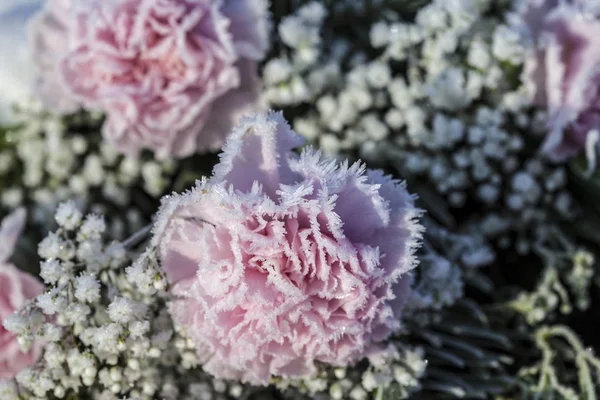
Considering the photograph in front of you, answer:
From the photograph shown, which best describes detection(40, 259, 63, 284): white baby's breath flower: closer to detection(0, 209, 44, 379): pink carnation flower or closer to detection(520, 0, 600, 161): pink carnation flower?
detection(0, 209, 44, 379): pink carnation flower

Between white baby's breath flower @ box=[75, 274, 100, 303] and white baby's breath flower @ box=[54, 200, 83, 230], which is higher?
white baby's breath flower @ box=[54, 200, 83, 230]

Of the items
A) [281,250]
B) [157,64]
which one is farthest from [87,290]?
[157,64]

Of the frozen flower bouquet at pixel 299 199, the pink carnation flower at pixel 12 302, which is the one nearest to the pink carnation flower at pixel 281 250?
the frozen flower bouquet at pixel 299 199

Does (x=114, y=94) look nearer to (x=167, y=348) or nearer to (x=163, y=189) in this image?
(x=163, y=189)

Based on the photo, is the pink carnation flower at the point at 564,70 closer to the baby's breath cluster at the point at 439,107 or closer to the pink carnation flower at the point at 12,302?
the baby's breath cluster at the point at 439,107

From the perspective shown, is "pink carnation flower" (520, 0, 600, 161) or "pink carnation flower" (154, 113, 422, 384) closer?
"pink carnation flower" (154, 113, 422, 384)

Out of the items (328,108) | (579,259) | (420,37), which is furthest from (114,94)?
(579,259)

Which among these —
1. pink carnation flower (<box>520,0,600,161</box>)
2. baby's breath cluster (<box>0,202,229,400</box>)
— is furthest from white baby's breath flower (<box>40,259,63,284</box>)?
pink carnation flower (<box>520,0,600,161</box>)

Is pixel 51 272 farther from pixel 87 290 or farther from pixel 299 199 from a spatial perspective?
pixel 299 199
